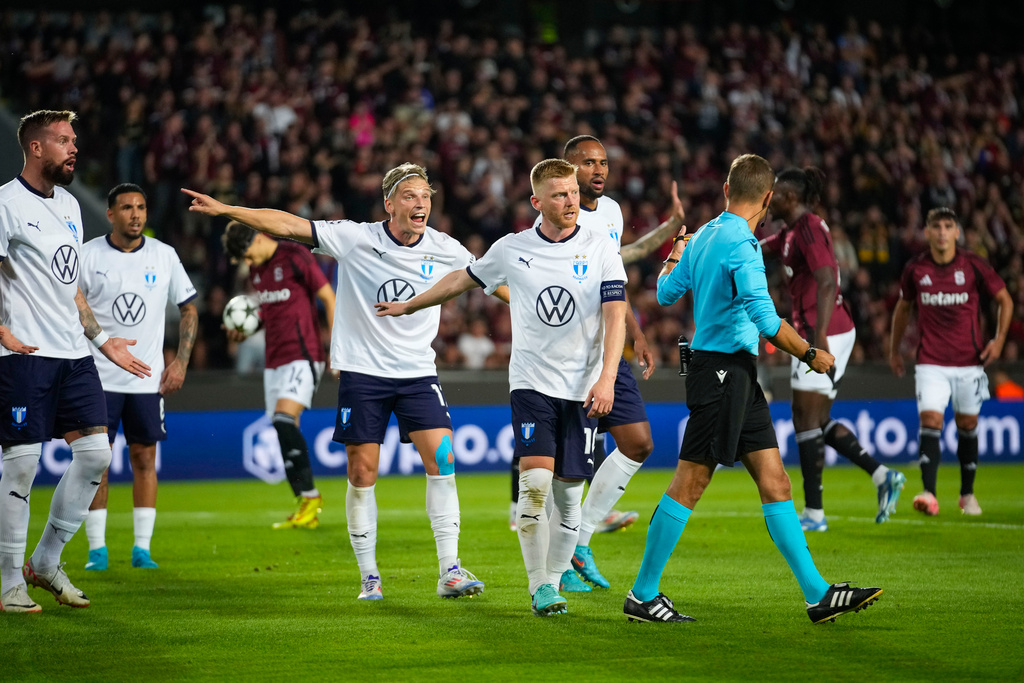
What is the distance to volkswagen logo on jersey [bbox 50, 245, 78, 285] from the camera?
6.84m

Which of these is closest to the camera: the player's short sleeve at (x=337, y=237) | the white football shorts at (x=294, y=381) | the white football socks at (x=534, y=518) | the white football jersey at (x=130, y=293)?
the white football socks at (x=534, y=518)

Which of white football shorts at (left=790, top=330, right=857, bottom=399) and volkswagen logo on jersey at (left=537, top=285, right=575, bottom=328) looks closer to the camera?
volkswagen logo on jersey at (left=537, top=285, right=575, bottom=328)

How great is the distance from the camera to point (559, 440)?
21.9 feet

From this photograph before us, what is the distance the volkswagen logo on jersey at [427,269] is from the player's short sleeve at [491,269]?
0.63 m

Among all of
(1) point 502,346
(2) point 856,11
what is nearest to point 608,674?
(1) point 502,346

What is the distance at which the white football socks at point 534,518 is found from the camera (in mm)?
6430

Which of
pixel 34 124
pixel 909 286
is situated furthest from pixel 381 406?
pixel 909 286

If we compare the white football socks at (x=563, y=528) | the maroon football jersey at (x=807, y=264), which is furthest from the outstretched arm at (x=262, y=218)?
the maroon football jersey at (x=807, y=264)

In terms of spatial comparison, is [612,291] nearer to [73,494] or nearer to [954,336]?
[73,494]

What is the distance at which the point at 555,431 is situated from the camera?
6641 mm

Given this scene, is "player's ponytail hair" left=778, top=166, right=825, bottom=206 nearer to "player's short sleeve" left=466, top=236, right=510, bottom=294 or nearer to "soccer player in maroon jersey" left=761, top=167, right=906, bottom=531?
"soccer player in maroon jersey" left=761, top=167, right=906, bottom=531

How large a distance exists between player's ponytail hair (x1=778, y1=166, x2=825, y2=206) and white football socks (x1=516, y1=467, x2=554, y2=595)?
453 centimetres

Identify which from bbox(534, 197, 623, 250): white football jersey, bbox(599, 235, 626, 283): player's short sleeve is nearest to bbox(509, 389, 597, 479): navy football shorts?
bbox(599, 235, 626, 283): player's short sleeve

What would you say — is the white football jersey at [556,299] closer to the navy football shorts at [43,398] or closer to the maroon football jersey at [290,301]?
the navy football shorts at [43,398]
